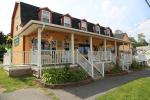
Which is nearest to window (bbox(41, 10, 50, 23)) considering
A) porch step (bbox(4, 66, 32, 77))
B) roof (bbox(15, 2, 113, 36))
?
roof (bbox(15, 2, 113, 36))

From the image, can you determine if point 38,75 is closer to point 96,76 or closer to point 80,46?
point 96,76

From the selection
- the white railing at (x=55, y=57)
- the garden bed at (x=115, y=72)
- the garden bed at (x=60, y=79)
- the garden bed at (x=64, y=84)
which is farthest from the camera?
the garden bed at (x=115, y=72)

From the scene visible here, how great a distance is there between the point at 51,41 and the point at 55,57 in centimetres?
441

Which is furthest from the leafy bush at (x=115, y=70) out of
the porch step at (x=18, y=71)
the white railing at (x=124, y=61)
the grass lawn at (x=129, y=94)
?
the porch step at (x=18, y=71)

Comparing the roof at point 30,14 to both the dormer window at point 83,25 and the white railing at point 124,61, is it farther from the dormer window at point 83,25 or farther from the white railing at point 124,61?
the white railing at point 124,61

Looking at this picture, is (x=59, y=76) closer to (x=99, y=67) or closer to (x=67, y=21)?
(x=99, y=67)

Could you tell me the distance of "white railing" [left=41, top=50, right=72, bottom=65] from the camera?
1236cm

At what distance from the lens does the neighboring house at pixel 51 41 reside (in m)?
12.6

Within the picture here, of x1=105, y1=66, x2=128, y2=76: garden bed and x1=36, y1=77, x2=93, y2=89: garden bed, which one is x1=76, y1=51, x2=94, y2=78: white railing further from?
x1=105, y1=66, x2=128, y2=76: garden bed

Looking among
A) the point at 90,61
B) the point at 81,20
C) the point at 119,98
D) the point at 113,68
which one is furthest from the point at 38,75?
the point at 81,20

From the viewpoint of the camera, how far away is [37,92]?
364 inches

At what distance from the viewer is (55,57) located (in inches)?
509

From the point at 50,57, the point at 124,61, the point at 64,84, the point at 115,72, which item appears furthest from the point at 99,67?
the point at 64,84

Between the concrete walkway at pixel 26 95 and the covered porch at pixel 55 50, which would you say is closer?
the concrete walkway at pixel 26 95
